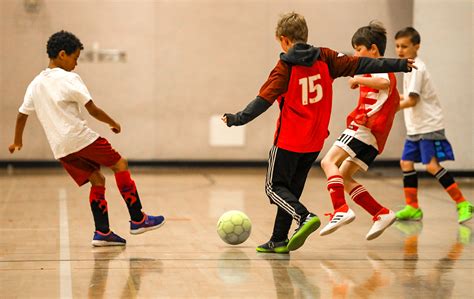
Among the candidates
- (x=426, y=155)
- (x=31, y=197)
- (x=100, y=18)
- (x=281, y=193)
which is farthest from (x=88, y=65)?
(x=281, y=193)

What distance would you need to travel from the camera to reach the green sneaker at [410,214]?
7704 mm

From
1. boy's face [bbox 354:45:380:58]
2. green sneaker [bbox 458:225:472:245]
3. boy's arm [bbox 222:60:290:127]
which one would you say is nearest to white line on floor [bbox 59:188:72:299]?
boy's arm [bbox 222:60:290:127]

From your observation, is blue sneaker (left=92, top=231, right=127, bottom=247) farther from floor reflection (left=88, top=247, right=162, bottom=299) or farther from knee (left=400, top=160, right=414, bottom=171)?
knee (left=400, top=160, right=414, bottom=171)

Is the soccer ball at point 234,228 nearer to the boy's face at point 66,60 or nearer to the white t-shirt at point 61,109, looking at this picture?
the white t-shirt at point 61,109

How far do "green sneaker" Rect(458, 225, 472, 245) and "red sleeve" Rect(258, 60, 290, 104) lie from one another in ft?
6.65

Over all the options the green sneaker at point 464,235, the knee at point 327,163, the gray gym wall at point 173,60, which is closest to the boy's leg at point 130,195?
the knee at point 327,163

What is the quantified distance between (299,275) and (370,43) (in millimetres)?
2151

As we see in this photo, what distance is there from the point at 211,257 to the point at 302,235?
68 cm

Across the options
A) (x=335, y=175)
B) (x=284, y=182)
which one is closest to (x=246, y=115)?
(x=284, y=182)

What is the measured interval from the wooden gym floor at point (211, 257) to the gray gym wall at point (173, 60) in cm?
376

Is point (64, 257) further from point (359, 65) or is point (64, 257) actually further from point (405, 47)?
point (405, 47)

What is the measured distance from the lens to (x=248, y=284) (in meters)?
4.80

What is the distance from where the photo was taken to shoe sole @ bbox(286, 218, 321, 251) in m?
5.39

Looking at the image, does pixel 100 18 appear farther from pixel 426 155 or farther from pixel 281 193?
pixel 281 193
